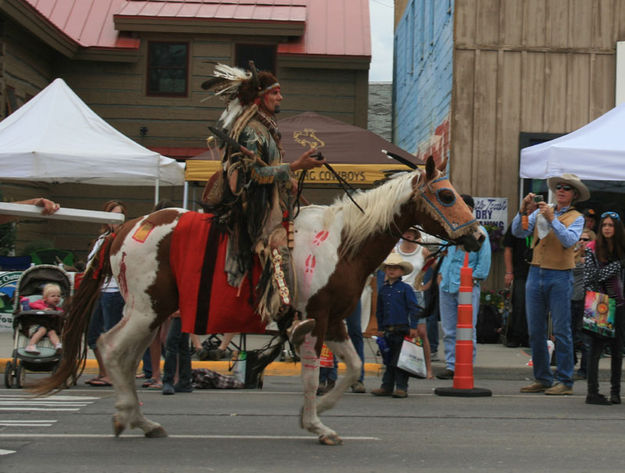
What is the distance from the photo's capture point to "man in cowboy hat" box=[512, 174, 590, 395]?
10219mm

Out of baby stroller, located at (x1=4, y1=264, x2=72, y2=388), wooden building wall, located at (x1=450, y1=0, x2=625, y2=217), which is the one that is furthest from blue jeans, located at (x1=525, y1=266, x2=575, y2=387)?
wooden building wall, located at (x1=450, y1=0, x2=625, y2=217)

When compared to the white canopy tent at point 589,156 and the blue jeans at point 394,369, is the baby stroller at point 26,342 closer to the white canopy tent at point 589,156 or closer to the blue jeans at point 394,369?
the blue jeans at point 394,369

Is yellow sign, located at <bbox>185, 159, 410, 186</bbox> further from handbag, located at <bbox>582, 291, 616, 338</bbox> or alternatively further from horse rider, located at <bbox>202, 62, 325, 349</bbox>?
horse rider, located at <bbox>202, 62, 325, 349</bbox>

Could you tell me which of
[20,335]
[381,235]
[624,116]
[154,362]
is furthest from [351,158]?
[381,235]

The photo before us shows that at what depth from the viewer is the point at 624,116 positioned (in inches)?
538

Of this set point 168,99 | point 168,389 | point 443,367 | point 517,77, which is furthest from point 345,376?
point 168,99

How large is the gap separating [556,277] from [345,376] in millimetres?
3866

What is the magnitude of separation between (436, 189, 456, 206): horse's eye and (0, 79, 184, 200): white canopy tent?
28.0 feet

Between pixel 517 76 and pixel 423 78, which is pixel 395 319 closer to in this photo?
pixel 517 76

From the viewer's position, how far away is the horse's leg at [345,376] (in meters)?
7.31

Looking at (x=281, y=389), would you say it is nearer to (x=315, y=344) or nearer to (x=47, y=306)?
(x=47, y=306)

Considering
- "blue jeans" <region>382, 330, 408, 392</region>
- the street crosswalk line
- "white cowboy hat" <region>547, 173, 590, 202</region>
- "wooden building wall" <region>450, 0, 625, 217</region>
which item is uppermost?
"wooden building wall" <region>450, 0, 625, 217</region>

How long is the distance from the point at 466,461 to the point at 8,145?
10664mm

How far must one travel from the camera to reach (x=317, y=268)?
706cm
